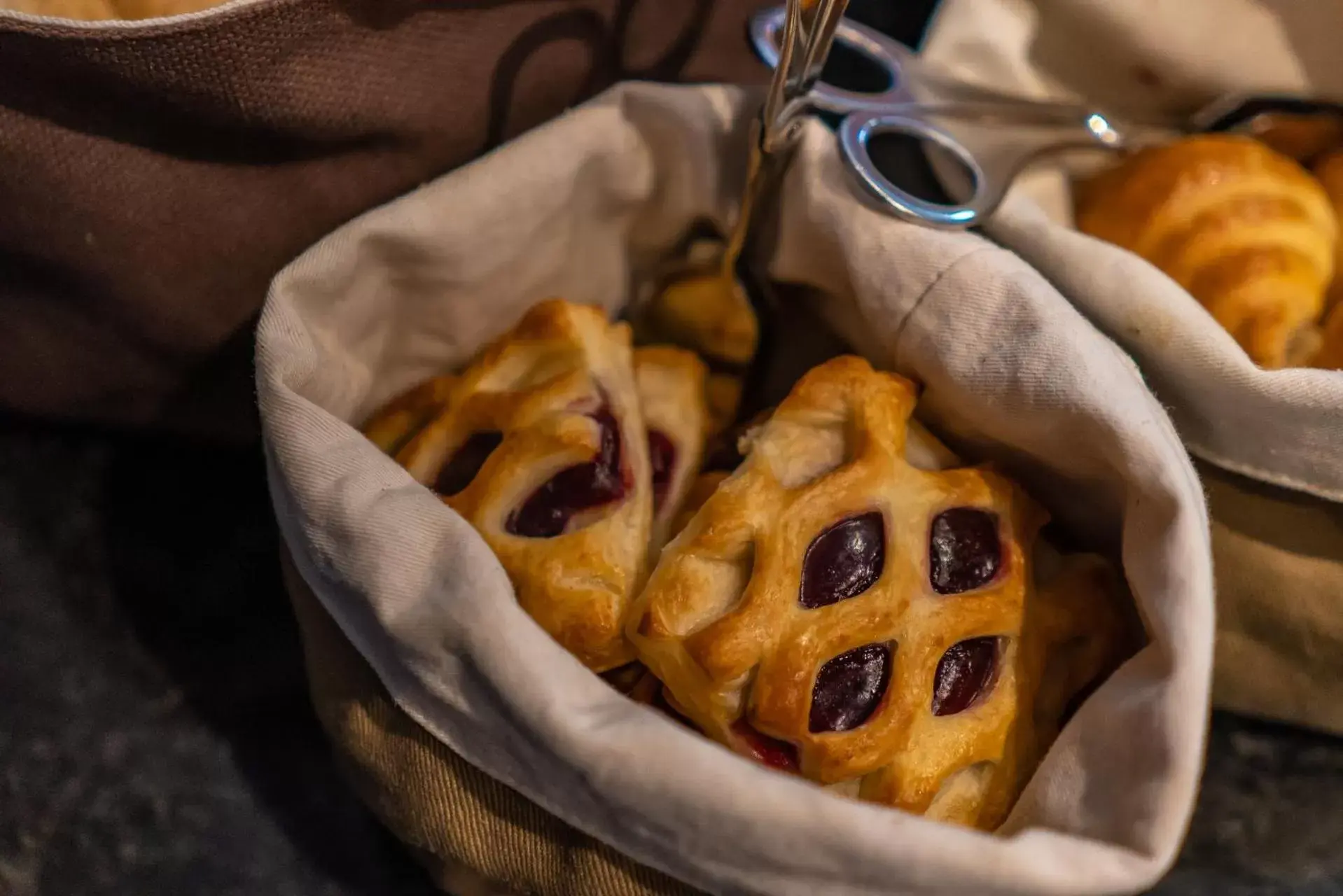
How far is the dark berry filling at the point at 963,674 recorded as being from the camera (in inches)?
13.7

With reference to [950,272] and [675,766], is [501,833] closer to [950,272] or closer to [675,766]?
[675,766]

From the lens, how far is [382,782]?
34 centimetres

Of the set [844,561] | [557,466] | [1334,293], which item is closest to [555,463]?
[557,466]

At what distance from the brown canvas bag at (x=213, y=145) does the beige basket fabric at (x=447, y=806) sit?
0.14m

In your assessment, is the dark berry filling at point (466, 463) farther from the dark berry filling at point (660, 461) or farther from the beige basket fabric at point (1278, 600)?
the beige basket fabric at point (1278, 600)

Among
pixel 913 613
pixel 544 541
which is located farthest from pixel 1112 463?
pixel 544 541

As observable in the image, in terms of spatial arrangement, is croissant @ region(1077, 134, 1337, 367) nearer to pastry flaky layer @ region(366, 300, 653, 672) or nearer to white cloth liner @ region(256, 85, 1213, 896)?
white cloth liner @ region(256, 85, 1213, 896)

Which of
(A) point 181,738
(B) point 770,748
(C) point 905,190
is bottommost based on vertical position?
(A) point 181,738

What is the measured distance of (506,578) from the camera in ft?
1.04

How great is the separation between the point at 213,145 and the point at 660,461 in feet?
0.68

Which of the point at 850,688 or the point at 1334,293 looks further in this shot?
the point at 1334,293

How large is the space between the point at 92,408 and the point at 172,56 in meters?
0.17

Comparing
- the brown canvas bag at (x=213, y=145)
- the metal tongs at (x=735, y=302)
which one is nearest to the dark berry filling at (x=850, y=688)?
the metal tongs at (x=735, y=302)

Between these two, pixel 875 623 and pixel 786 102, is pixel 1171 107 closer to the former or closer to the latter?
pixel 786 102
